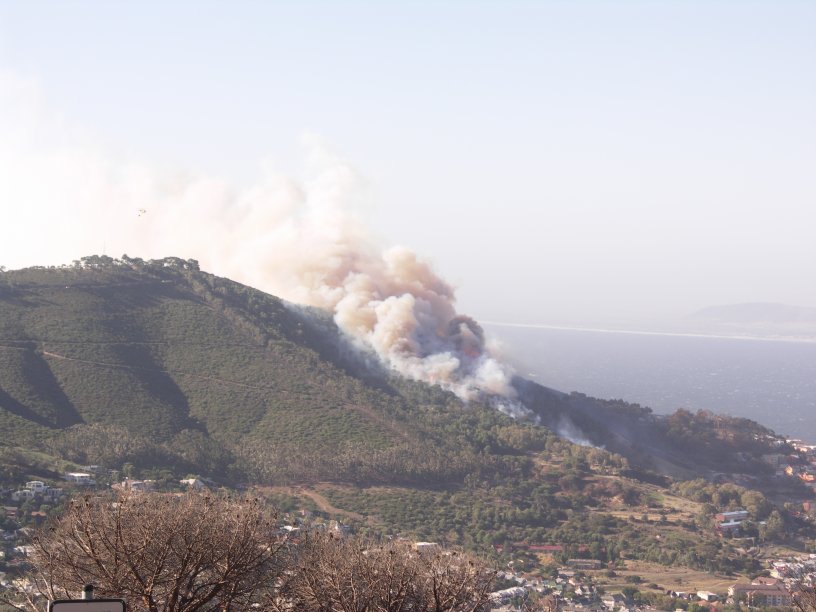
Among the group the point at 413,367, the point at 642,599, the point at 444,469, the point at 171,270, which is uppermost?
the point at 171,270

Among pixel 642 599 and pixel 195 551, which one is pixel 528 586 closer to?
pixel 642 599

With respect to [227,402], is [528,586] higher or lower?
lower

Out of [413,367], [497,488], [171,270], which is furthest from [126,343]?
[497,488]

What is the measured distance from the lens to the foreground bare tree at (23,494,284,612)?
2916 cm

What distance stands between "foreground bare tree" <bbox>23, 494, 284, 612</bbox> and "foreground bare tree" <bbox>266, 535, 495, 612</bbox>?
4.19 ft

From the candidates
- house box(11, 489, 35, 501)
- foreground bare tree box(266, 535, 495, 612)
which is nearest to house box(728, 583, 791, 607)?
foreground bare tree box(266, 535, 495, 612)

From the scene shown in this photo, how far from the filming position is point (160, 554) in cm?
3042

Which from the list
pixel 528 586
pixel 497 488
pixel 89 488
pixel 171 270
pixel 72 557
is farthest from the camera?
pixel 171 270

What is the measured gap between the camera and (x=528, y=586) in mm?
62594

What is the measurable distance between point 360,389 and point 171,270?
2723cm

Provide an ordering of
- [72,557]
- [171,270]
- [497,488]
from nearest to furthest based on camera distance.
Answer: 1. [72,557]
2. [497,488]
3. [171,270]

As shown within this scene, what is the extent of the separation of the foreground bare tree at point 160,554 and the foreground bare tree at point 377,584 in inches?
50.3

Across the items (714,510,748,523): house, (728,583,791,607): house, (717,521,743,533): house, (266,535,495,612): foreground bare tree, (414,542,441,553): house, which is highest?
(266,535,495,612): foreground bare tree

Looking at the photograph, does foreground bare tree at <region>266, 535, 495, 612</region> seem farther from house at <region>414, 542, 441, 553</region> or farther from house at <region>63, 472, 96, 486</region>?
house at <region>63, 472, 96, 486</region>
